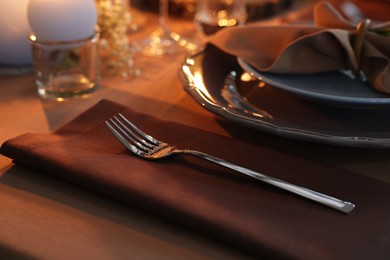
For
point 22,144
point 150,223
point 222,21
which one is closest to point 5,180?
point 22,144

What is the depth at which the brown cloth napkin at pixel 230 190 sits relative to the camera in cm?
49

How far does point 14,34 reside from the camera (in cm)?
91

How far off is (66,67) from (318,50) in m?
0.39

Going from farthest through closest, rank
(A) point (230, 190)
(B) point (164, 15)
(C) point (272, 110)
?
1. (B) point (164, 15)
2. (C) point (272, 110)
3. (A) point (230, 190)

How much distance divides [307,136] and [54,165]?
27 cm

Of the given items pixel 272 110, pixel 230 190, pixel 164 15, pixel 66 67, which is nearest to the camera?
pixel 230 190

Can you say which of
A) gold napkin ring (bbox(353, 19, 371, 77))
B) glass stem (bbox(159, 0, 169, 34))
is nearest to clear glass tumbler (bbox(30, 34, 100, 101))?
glass stem (bbox(159, 0, 169, 34))

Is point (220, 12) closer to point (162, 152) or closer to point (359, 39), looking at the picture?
point (359, 39)

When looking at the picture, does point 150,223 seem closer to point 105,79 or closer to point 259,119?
point 259,119

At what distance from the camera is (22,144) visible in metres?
0.61

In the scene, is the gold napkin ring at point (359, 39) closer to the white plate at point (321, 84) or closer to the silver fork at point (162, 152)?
the white plate at point (321, 84)

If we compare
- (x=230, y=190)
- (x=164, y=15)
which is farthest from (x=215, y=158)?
(x=164, y=15)

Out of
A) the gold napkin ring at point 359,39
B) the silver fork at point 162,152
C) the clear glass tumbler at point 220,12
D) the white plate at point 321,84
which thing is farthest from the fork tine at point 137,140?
the clear glass tumbler at point 220,12

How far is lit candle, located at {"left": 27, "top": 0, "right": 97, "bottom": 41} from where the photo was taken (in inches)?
32.4
